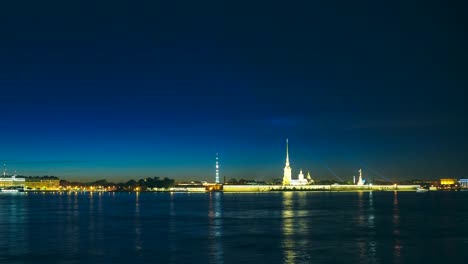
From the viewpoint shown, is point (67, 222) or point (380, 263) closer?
point (380, 263)

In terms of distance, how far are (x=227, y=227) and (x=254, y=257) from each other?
18.9 m

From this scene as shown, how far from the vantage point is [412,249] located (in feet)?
118

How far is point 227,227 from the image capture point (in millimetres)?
51188

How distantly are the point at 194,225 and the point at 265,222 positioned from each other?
6.85 m

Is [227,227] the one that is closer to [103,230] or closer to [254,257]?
[103,230]

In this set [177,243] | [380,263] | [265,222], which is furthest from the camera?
[265,222]

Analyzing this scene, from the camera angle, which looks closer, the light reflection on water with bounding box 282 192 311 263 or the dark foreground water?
the light reflection on water with bounding box 282 192 311 263

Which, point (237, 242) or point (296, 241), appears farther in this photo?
point (296, 241)

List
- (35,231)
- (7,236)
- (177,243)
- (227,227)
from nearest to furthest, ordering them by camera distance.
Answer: (177,243) < (7,236) < (35,231) < (227,227)

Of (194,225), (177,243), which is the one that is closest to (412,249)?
(177,243)

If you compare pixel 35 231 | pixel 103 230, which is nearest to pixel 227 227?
pixel 103 230

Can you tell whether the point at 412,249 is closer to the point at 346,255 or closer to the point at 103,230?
the point at 346,255

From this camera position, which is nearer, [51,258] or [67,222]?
[51,258]

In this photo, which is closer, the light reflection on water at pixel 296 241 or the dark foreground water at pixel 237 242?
the light reflection on water at pixel 296 241
